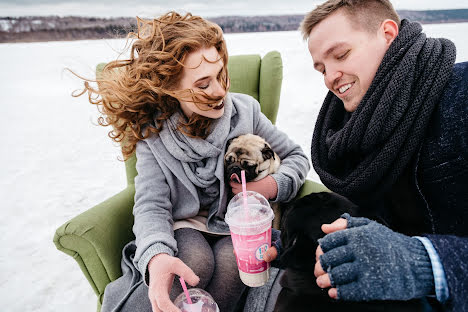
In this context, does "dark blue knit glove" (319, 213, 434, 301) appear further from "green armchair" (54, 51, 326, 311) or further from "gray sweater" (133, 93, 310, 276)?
"green armchair" (54, 51, 326, 311)

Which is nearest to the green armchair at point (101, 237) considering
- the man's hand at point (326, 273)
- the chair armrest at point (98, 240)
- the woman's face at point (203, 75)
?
the chair armrest at point (98, 240)

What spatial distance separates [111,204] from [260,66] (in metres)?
1.58

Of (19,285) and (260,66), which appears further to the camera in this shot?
(19,285)

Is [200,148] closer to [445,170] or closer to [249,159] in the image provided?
[249,159]

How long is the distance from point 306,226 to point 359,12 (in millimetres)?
1007

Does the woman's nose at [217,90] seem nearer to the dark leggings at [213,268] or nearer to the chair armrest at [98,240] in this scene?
the dark leggings at [213,268]

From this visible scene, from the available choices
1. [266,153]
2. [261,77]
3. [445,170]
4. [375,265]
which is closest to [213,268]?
[266,153]

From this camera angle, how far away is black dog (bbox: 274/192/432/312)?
2.59ft

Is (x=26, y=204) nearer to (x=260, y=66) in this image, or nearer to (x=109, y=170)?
(x=109, y=170)

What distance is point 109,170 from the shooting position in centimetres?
455

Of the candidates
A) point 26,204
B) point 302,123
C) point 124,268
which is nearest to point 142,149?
point 124,268

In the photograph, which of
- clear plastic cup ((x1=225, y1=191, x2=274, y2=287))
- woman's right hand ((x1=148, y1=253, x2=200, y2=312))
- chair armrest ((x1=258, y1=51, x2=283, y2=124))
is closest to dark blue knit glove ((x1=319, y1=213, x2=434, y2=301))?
clear plastic cup ((x1=225, y1=191, x2=274, y2=287))

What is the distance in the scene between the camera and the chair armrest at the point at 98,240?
1.38 m

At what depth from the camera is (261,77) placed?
7.46 feet
